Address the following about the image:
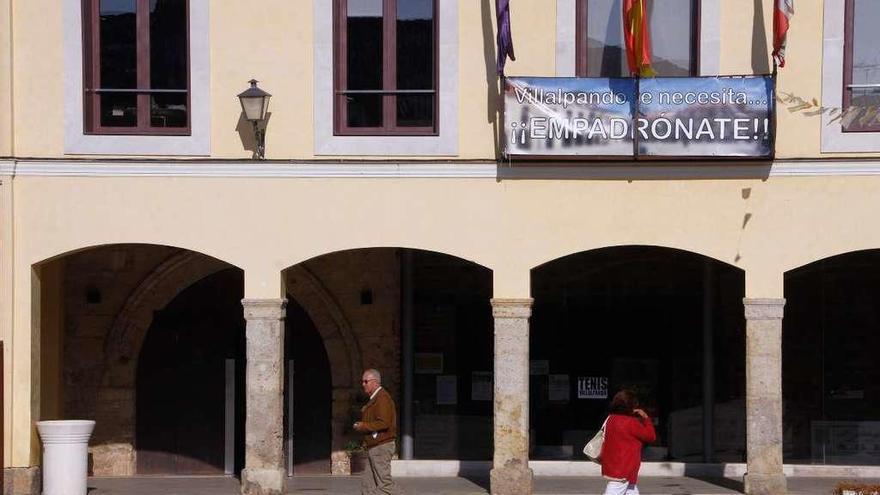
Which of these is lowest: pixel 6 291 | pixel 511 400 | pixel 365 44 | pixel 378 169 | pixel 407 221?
pixel 511 400

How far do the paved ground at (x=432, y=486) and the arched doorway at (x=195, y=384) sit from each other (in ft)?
1.49

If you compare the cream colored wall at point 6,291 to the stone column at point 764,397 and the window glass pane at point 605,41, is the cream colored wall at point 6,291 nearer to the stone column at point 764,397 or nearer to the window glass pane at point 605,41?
the window glass pane at point 605,41

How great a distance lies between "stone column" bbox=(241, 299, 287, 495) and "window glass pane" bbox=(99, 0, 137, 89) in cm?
305

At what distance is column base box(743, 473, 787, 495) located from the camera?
54.5ft

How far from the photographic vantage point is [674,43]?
17250 millimetres

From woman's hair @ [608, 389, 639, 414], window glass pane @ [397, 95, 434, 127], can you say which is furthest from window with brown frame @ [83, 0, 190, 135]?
woman's hair @ [608, 389, 639, 414]

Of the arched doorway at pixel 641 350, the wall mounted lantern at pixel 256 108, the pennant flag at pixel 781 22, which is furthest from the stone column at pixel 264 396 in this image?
the pennant flag at pixel 781 22

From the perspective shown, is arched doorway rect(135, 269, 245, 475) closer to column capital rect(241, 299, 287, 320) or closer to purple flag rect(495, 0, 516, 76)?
column capital rect(241, 299, 287, 320)

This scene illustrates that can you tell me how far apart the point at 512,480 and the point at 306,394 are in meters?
4.04

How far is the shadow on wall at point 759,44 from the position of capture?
16812mm

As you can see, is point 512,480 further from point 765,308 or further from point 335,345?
point 335,345

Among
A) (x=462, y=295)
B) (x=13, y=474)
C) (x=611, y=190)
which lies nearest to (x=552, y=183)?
(x=611, y=190)

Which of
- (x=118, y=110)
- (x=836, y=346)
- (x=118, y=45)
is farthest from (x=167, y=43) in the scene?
(x=836, y=346)

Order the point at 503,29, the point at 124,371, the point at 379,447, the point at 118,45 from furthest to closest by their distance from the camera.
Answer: the point at 124,371, the point at 118,45, the point at 503,29, the point at 379,447
